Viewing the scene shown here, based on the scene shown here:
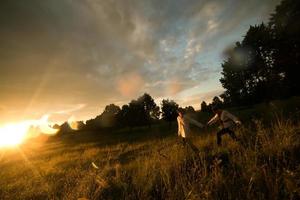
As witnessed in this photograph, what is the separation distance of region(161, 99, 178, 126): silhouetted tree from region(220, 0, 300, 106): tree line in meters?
21.2

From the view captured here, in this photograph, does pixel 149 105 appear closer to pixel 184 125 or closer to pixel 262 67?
pixel 262 67

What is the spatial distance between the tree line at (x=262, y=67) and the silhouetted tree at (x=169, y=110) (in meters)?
21.2

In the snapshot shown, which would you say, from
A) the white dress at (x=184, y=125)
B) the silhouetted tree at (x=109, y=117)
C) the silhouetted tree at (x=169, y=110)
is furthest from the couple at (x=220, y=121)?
the silhouetted tree at (x=109, y=117)

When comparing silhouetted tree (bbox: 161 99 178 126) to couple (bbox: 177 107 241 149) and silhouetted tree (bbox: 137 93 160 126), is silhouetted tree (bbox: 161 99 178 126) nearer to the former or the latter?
silhouetted tree (bbox: 137 93 160 126)

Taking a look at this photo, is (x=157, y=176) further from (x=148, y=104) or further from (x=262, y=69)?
(x=148, y=104)

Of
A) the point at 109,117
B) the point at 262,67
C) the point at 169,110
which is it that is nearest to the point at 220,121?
the point at 262,67

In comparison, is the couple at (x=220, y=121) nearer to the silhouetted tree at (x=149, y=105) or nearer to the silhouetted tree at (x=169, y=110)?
the silhouetted tree at (x=169, y=110)

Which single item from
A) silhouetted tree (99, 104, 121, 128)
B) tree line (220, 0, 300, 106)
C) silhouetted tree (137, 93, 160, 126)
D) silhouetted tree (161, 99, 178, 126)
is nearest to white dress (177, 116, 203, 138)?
tree line (220, 0, 300, 106)

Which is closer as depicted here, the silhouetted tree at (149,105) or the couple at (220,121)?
the couple at (220,121)

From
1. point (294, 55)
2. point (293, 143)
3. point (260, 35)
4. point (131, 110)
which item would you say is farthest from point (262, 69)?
point (131, 110)

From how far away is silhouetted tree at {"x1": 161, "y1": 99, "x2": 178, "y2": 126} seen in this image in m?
64.8

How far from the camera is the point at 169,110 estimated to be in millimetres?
66250

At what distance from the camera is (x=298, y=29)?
77.2 ft

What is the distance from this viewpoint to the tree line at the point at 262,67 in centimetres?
2777
